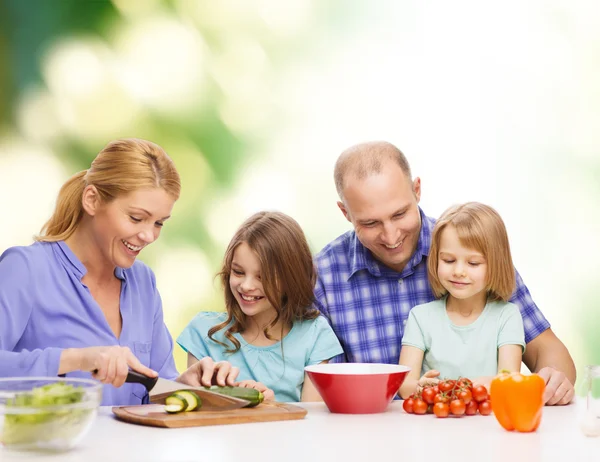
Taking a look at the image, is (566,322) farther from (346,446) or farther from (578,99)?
(346,446)

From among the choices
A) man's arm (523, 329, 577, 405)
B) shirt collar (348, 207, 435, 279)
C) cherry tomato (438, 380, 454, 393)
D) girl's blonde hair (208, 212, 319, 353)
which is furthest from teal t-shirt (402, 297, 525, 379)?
cherry tomato (438, 380, 454, 393)

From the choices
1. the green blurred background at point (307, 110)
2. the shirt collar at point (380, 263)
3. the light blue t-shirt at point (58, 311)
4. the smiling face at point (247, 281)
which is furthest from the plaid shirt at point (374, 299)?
the green blurred background at point (307, 110)

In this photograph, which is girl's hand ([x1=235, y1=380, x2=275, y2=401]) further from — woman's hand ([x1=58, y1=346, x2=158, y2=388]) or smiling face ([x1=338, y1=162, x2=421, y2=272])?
smiling face ([x1=338, y1=162, x2=421, y2=272])

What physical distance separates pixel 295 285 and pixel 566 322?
2541 mm

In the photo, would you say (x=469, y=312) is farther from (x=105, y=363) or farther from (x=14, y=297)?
(x=14, y=297)

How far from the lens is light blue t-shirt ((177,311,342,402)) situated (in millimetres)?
2787

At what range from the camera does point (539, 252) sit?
481 cm

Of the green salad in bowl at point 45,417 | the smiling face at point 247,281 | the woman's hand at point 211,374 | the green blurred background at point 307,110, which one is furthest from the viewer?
the green blurred background at point 307,110

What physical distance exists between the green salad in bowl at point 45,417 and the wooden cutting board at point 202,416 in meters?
0.27

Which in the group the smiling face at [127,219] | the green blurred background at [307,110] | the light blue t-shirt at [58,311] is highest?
the green blurred background at [307,110]

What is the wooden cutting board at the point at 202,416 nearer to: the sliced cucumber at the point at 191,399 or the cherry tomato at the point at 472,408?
the sliced cucumber at the point at 191,399

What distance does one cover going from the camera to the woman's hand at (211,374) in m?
2.24

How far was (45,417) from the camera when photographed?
5.06ft

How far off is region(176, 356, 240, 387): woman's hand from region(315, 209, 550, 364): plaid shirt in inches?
31.6
